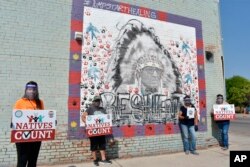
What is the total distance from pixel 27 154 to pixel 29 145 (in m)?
0.19

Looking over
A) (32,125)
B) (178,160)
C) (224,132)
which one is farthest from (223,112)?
(32,125)

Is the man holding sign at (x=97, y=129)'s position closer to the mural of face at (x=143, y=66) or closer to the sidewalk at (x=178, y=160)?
the sidewalk at (x=178, y=160)

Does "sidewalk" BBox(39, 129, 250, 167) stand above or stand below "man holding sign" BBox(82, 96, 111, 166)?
below

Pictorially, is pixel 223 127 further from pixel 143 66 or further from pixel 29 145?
pixel 29 145

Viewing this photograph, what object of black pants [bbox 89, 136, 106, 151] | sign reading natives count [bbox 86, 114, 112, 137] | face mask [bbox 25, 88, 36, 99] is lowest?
black pants [bbox 89, 136, 106, 151]

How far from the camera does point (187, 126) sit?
9023mm

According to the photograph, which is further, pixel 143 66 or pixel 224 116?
pixel 224 116

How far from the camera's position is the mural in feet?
26.0

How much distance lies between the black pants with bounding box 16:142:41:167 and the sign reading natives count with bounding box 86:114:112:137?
197 cm

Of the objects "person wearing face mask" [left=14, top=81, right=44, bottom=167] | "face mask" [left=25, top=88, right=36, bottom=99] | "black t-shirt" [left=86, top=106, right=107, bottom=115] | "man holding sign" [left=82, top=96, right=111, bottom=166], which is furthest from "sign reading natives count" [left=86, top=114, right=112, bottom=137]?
"face mask" [left=25, top=88, right=36, bottom=99]

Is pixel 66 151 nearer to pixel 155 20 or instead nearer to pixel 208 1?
pixel 155 20

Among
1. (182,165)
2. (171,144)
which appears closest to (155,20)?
(171,144)

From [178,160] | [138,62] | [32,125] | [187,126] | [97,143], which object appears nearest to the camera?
[32,125]

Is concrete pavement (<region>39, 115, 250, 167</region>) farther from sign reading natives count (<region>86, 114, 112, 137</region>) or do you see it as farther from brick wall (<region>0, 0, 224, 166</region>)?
sign reading natives count (<region>86, 114, 112, 137</region>)
